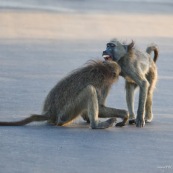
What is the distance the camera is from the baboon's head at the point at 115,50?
1344cm

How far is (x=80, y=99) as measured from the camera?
12.8 metres

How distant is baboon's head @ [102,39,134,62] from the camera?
529 inches

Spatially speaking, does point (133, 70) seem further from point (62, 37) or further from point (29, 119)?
point (62, 37)

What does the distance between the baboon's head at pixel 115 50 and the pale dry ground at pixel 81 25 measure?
1116 centimetres

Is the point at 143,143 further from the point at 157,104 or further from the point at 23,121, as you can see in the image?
the point at 157,104

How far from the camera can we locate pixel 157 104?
15562 mm

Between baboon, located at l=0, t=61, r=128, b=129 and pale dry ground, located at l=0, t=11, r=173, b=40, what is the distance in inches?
457

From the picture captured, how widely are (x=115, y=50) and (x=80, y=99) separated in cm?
100

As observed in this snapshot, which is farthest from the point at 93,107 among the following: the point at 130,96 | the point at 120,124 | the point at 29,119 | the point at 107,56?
the point at 130,96

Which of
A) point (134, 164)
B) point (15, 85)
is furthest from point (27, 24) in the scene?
point (134, 164)

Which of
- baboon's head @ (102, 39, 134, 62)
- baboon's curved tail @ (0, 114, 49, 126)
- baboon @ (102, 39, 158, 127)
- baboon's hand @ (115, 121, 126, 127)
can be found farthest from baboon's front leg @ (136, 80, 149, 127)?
baboon's curved tail @ (0, 114, 49, 126)

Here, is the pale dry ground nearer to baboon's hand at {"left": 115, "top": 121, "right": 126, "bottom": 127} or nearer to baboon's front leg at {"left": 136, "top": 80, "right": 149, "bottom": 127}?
baboon's front leg at {"left": 136, "top": 80, "right": 149, "bottom": 127}

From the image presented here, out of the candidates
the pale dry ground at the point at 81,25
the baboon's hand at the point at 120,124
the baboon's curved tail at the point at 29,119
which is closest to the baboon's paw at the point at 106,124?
the baboon's hand at the point at 120,124

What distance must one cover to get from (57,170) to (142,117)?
325 cm
